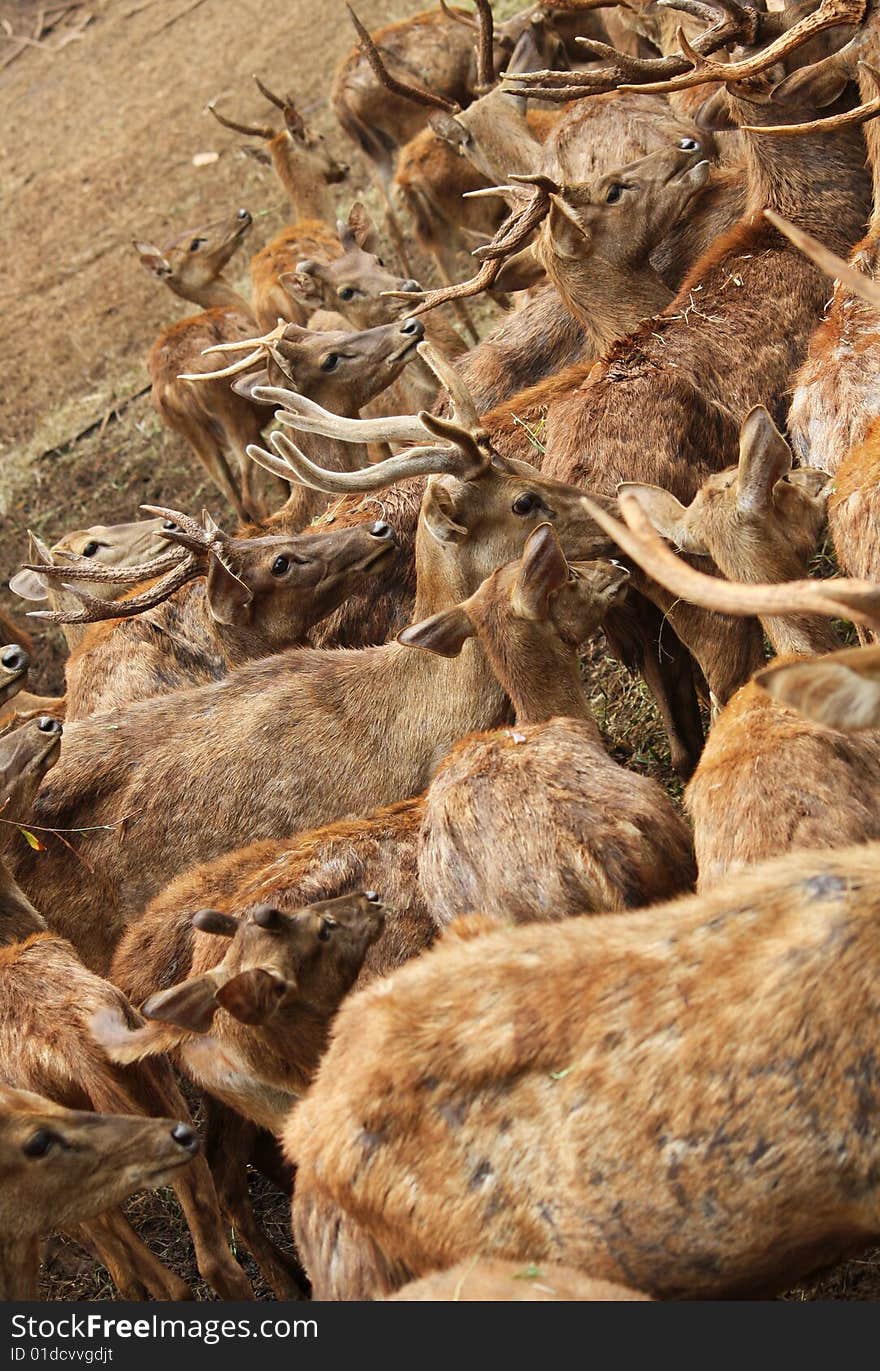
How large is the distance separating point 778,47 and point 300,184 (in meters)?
5.88

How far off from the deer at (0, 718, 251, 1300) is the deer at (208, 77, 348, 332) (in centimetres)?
573

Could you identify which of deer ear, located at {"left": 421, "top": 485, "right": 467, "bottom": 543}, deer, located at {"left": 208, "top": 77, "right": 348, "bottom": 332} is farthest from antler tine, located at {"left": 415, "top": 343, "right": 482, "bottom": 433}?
deer, located at {"left": 208, "top": 77, "right": 348, "bottom": 332}

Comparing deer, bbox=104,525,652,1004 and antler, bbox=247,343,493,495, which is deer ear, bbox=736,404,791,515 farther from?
antler, bbox=247,343,493,495

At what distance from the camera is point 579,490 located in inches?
208

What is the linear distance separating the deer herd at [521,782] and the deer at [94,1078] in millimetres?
12

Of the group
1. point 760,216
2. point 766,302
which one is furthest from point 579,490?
point 760,216

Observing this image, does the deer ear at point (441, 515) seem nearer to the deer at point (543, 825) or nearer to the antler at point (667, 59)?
the deer at point (543, 825)

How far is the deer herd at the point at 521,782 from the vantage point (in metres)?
2.85

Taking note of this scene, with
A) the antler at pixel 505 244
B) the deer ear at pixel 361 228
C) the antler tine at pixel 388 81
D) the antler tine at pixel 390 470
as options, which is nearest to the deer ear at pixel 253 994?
the antler tine at pixel 390 470

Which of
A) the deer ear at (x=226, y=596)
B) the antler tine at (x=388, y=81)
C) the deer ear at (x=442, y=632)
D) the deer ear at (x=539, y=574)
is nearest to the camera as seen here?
the deer ear at (x=539, y=574)

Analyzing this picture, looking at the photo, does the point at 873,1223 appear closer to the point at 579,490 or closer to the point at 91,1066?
the point at 91,1066

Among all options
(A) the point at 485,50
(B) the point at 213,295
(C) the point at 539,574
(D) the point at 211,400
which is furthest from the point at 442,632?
(B) the point at 213,295

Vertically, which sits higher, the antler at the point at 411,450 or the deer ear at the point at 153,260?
the antler at the point at 411,450

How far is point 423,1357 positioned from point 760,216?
14.4 feet
